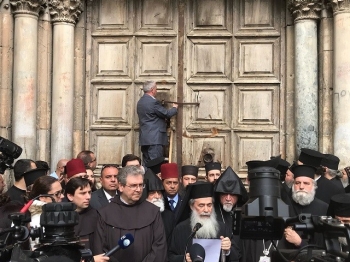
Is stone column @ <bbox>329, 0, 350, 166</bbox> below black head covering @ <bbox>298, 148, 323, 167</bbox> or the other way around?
the other way around

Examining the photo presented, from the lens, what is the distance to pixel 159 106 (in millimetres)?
12797

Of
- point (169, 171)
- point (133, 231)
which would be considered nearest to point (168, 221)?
point (169, 171)

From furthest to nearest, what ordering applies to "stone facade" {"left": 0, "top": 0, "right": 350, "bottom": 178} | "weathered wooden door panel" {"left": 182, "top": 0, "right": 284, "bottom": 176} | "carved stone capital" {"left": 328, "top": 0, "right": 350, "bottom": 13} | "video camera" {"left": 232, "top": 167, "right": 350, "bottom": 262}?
1. "weathered wooden door panel" {"left": 182, "top": 0, "right": 284, "bottom": 176}
2. "stone facade" {"left": 0, "top": 0, "right": 350, "bottom": 178}
3. "carved stone capital" {"left": 328, "top": 0, "right": 350, "bottom": 13}
4. "video camera" {"left": 232, "top": 167, "right": 350, "bottom": 262}

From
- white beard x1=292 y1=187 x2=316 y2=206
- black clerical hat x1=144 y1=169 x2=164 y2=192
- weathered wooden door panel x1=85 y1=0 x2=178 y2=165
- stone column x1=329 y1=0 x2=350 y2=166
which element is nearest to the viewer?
white beard x1=292 y1=187 x2=316 y2=206

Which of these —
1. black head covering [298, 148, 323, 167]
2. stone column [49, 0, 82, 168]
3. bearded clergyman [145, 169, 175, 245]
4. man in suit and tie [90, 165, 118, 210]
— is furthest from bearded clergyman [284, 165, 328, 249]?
stone column [49, 0, 82, 168]

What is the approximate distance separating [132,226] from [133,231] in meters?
0.06

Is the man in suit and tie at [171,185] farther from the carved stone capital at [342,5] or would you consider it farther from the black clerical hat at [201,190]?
the carved stone capital at [342,5]

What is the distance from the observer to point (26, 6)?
12.9 meters

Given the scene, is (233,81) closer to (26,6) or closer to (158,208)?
(26,6)

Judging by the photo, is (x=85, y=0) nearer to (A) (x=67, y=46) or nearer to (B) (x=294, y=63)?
(A) (x=67, y=46)

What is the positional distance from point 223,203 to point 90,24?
20.6ft

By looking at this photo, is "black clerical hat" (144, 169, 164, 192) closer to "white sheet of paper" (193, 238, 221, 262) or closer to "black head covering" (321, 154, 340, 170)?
"white sheet of paper" (193, 238, 221, 262)

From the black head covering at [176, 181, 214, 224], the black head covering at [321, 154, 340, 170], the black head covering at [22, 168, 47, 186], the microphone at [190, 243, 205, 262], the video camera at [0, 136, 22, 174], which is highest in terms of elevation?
the video camera at [0, 136, 22, 174]

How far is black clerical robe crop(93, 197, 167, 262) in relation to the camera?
7570 mm
